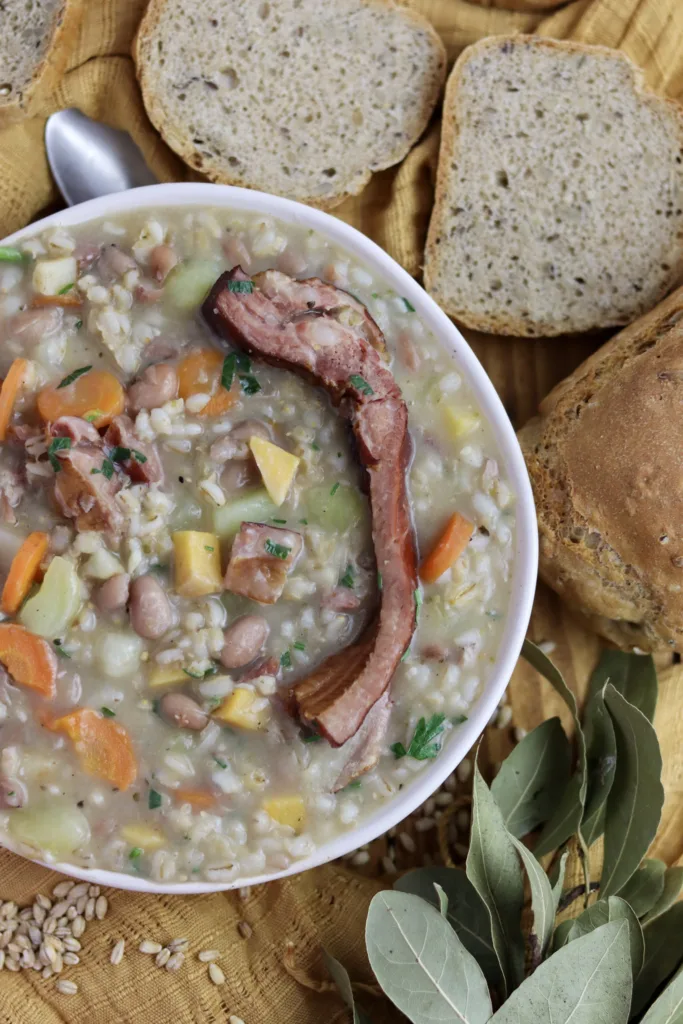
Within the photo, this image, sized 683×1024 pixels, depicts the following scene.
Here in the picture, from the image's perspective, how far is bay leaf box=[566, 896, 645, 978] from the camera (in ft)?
10.4

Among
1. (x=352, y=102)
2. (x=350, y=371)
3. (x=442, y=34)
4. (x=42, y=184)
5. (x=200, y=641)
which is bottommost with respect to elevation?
(x=200, y=641)

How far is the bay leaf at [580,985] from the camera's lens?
301 cm

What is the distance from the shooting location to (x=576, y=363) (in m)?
4.21

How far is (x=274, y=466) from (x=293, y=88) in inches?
68.3

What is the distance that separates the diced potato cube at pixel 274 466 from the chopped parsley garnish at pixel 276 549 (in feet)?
0.47

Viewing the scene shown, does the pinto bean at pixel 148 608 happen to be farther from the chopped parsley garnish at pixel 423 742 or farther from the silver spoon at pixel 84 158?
the silver spoon at pixel 84 158

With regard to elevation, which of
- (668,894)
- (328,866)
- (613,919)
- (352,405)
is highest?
(352,405)

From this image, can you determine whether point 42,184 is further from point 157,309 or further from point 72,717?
point 72,717

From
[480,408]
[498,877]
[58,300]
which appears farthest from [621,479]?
[58,300]

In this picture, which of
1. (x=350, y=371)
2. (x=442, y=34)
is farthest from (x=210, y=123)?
(x=350, y=371)

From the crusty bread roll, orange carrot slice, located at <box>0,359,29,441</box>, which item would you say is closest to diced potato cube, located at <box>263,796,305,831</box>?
the crusty bread roll

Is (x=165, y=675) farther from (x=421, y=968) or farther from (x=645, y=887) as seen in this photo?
(x=645, y=887)

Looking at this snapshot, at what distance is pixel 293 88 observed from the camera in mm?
3924

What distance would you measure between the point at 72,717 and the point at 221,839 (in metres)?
0.60
